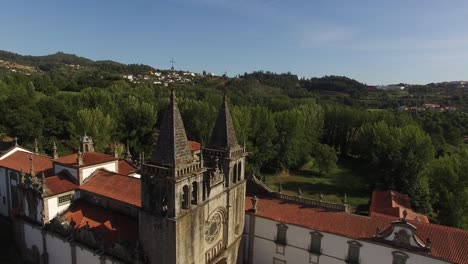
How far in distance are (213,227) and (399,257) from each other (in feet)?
44.8

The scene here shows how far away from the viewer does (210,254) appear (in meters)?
23.3

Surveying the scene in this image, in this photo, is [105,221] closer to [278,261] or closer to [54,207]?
[54,207]

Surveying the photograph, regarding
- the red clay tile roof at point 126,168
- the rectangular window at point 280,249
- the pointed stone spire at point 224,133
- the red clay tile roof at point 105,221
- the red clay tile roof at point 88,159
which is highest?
the pointed stone spire at point 224,133

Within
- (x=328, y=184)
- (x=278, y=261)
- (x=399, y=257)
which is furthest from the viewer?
(x=328, y=184)

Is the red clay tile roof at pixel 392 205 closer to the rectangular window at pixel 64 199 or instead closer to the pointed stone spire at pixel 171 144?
the pointed stone spire at pixel 171 144

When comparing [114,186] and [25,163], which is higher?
[25,163]

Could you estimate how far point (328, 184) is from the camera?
59.6 m

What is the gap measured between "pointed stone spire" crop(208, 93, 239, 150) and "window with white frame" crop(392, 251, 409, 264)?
46.6 ft

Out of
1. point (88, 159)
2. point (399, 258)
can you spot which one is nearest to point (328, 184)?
point (399, 258)

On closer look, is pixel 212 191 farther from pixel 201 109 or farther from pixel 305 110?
pixel 305 110

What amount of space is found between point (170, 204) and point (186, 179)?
5.77 ft

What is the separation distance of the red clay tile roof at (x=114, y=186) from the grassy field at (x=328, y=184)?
32940mm

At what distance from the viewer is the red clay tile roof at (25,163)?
31688 mm

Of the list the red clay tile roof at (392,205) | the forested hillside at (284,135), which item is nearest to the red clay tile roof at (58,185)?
the forested hillside at (284,135)
